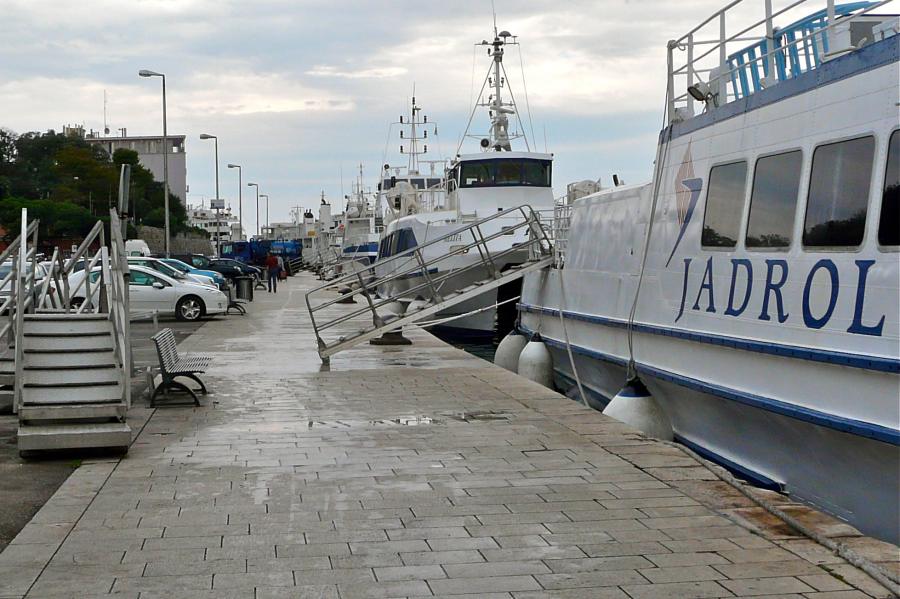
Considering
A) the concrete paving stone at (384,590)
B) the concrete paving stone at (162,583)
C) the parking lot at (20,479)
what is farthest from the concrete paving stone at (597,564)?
the parking lot at (20,479)

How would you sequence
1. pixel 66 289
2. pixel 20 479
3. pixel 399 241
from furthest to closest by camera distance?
pixel 399 241
pixel 66 289
pixel 20 479

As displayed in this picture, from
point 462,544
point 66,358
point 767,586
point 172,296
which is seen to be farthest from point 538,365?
point 172,296

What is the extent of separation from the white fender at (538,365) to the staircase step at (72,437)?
28.9 ft

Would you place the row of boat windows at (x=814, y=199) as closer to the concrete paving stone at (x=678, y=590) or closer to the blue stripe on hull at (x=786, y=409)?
the blue stripe on hull at (x=786, y=409)

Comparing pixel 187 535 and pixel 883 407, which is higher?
pixel 883 407

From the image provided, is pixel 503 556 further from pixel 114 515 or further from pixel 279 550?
pixel 114 515

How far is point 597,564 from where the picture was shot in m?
5.75

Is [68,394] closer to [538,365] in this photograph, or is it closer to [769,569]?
[769,569]

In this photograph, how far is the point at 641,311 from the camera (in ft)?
40.4

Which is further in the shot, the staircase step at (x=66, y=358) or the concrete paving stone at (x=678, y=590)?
the staircase step at (x=66, y=358)

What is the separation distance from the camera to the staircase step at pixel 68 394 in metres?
9.06

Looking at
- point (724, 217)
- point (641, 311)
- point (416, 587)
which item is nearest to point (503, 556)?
point (416, 587)

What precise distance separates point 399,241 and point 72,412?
25416mm

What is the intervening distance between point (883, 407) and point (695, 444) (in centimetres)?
381
